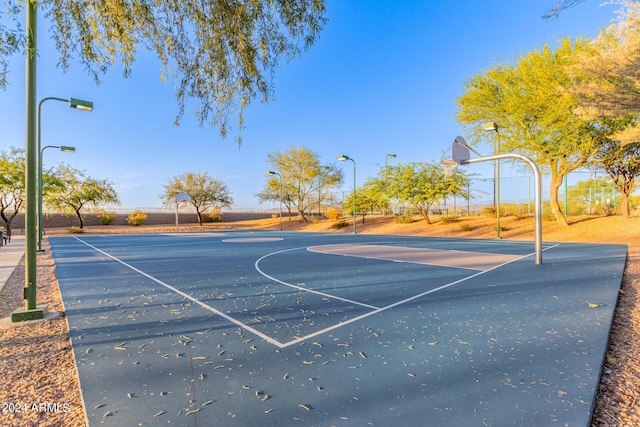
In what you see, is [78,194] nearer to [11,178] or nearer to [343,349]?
[11,178]

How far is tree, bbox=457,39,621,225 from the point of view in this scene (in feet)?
47.9

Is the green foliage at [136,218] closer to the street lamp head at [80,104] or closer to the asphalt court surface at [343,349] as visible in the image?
the street lamp head at [80,104]

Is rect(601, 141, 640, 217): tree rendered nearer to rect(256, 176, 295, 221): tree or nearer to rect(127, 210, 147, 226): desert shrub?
rect(256, 176, 295, 221): tree

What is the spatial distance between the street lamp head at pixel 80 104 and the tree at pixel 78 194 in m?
24.2

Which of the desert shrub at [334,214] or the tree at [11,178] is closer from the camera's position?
the tree at [11,178]

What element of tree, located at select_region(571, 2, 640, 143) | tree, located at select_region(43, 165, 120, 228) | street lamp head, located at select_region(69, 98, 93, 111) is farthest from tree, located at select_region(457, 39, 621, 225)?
tree, located at select_region(43, 165, 120, 228)

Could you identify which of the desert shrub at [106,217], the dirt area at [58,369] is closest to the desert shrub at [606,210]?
the dirt area at [58,369]

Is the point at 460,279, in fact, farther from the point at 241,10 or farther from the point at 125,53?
the point at 125,53

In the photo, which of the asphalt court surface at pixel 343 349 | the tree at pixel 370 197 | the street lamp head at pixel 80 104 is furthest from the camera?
the tree at pixel 370 197

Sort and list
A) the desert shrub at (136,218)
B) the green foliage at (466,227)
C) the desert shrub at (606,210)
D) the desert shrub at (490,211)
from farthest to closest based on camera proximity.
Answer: the desert shrub at (136,218)
the desert shrub at (490,211)
the green foliage at (466,227)
the desert shrub at (606,210)

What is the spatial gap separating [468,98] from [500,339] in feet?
59.2

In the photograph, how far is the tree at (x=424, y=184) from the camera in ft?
67.7

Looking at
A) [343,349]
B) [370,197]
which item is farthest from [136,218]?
[343,349]

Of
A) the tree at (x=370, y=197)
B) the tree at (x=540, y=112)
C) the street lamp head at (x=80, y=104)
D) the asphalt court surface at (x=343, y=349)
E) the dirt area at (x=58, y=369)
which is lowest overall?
the dirt area at (x=58, y=369)
